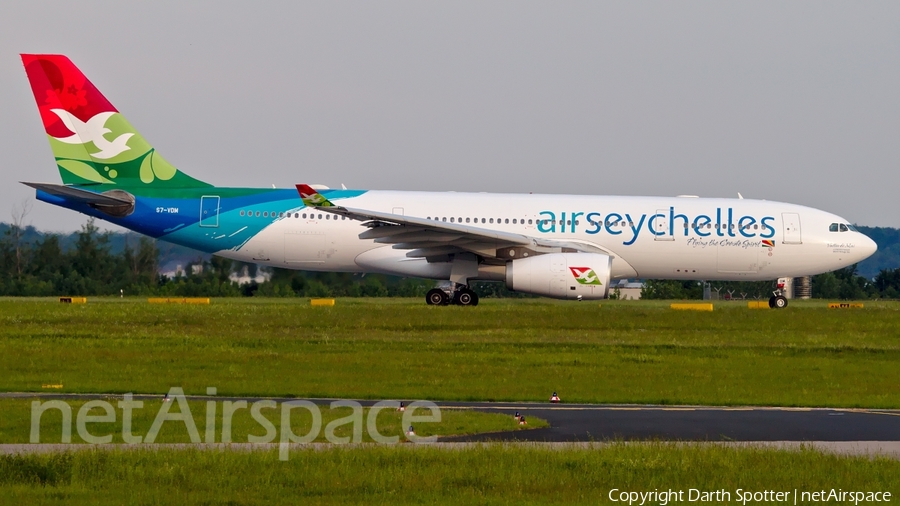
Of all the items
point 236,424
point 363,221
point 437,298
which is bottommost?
point 236,424

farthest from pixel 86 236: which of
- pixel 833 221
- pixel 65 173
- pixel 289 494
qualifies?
pixel 289 494

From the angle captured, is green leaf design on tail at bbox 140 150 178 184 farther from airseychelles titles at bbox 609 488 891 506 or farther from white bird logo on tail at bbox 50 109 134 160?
airseychelles titles at bbox 609 488 891 506

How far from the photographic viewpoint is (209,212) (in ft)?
97.3

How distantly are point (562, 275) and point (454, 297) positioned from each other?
3510mm

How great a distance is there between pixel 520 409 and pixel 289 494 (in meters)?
5.67

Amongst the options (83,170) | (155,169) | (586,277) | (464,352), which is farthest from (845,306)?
(83,170)

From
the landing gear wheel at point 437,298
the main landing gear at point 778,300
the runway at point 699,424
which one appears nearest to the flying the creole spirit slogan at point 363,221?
the landing gear wheel at point 437,298

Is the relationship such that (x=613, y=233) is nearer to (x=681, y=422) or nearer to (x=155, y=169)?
(x=155, y=169)

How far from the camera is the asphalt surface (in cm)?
1163

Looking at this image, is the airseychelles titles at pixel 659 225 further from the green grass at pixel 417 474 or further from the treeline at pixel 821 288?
the green grass at pixel 417 474

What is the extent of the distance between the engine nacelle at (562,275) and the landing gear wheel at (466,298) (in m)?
1.81

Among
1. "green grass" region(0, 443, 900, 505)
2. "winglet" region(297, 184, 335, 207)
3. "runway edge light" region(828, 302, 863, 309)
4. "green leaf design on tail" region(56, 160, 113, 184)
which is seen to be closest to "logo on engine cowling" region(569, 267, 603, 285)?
"winglet" region(297, 184, 335, 207)

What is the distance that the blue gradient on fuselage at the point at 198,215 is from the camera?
97.2ft

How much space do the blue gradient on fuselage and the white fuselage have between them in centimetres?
17
